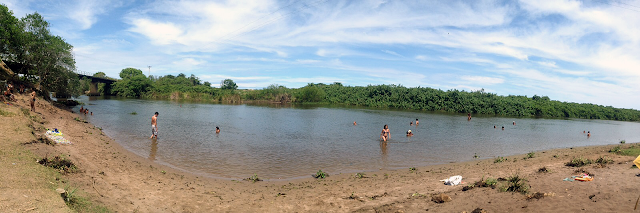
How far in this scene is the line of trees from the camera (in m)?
29.9

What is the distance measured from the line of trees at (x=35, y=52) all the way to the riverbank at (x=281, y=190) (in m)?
25.5

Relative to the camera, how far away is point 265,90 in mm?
92562

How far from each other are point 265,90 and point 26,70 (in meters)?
59.9

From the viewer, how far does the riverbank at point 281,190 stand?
730cm

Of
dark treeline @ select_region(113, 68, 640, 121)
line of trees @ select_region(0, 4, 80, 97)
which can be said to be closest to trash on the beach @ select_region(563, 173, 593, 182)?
line of trees @ select_region(0, 4, 80, 97)

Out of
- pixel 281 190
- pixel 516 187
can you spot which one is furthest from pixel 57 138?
pixel 516 187

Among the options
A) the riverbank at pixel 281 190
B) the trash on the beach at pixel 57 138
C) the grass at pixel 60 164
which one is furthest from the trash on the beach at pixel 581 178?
the trash on the beach at pixel 57 138

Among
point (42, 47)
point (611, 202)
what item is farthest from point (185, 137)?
point (42, 47)

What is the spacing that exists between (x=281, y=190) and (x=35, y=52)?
39203mm

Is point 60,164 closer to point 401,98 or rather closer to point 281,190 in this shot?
point 281,190

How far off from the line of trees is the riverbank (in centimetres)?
2548

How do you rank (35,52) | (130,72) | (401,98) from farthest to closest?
(130,72) < (401,98) < (35,52)

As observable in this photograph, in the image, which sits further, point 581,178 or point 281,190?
point 281,190

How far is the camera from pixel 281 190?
431 inches
